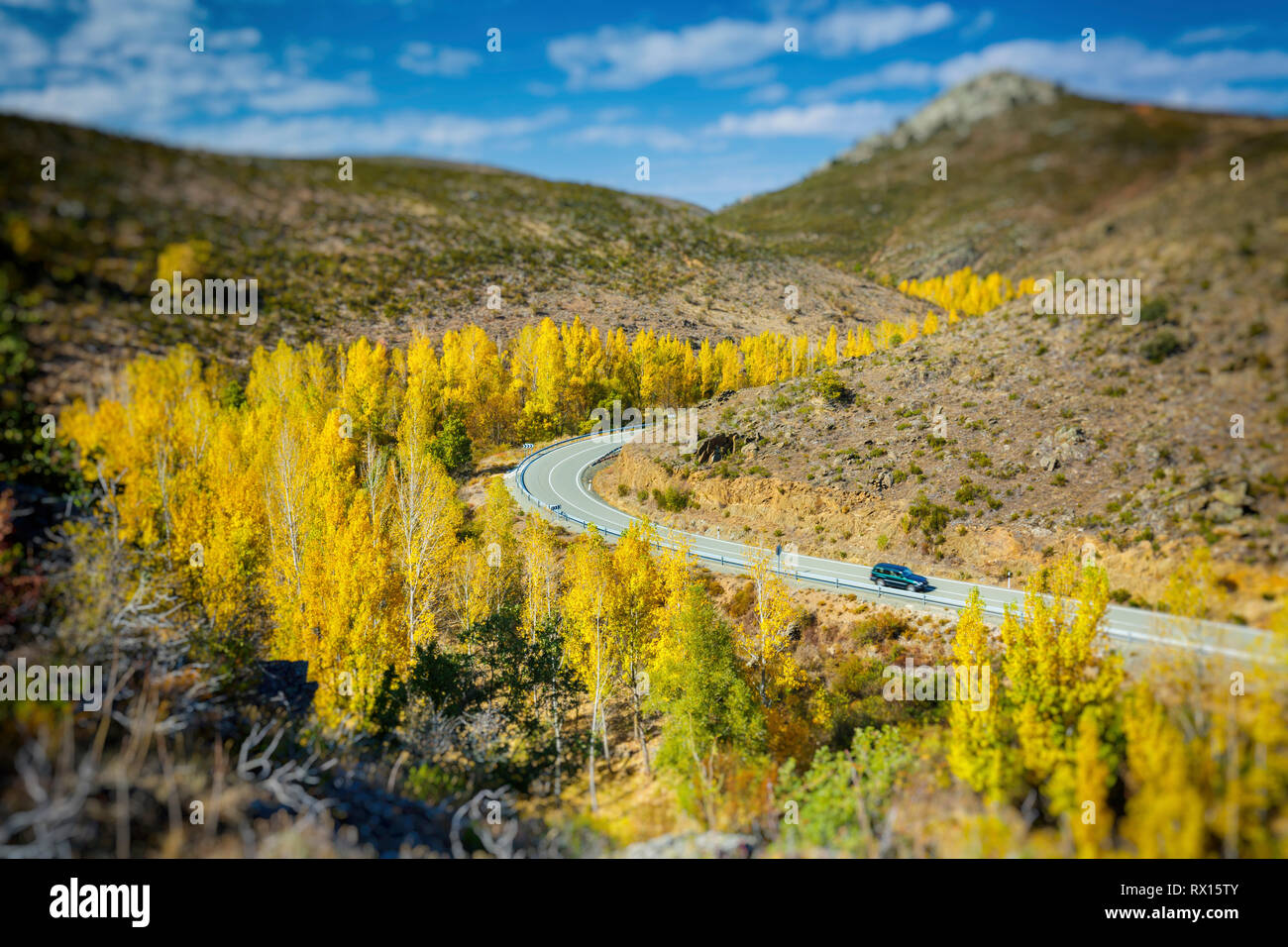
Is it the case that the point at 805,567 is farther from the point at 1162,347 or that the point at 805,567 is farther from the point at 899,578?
the point at 1162,347

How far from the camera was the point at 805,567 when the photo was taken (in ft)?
99.8

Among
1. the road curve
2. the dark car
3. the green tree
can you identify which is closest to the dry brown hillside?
the green tree

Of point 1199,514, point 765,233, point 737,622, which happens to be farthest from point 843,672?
point 765,233

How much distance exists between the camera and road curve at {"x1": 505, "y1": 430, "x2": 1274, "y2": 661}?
13.7 meters

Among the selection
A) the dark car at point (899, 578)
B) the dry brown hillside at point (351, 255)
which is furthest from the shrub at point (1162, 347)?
the dry brown hillside at point (351, 255)

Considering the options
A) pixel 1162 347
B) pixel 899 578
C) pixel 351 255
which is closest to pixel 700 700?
pixel 899 578

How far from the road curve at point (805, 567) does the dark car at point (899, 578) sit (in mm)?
347

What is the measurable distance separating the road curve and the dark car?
347 mm

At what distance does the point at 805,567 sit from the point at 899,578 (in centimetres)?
521

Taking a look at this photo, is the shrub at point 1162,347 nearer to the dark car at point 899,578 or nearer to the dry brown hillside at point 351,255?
the dark car at point 899,578

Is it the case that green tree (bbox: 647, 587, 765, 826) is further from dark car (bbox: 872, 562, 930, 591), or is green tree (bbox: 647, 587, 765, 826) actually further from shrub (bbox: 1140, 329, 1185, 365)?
shrub (bbox: 1140, 329, 1185, 365)
